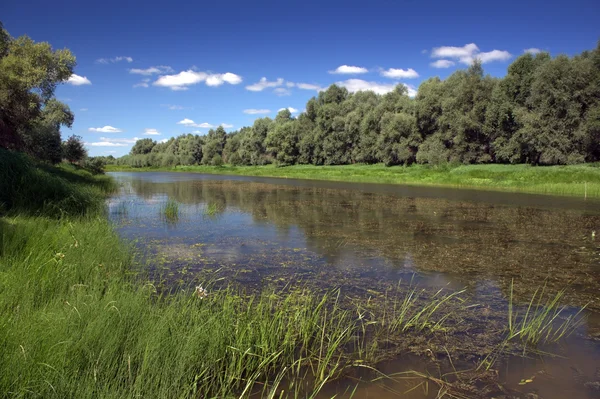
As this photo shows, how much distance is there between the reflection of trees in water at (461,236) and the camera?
9625 millimetres

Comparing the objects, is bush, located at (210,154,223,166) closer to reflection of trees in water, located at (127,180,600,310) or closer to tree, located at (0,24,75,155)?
tree, located at (0,24,75,155)

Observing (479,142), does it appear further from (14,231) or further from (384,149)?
(14,231)

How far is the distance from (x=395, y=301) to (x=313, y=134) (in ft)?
237

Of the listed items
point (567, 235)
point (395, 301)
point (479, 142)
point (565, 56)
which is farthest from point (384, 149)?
point (395, 301)

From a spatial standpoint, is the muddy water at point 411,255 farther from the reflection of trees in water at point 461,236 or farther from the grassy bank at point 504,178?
the grassy bank at point 504,178

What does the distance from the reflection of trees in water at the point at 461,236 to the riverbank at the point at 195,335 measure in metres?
2.30

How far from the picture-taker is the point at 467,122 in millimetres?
46031

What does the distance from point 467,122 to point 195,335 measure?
48.4 meters

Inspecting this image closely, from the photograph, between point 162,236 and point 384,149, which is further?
point 384,149

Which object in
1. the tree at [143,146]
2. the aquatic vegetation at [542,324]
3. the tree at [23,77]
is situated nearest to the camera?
the aquatic vegetation at [542,324]

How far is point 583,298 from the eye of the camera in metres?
7.57

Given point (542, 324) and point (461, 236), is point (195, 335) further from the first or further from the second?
point (461, 236)

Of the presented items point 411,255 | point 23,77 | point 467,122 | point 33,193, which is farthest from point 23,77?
point 467,122

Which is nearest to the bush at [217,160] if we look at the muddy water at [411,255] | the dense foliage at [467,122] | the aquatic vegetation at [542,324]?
the dense foliage at [467,122]
